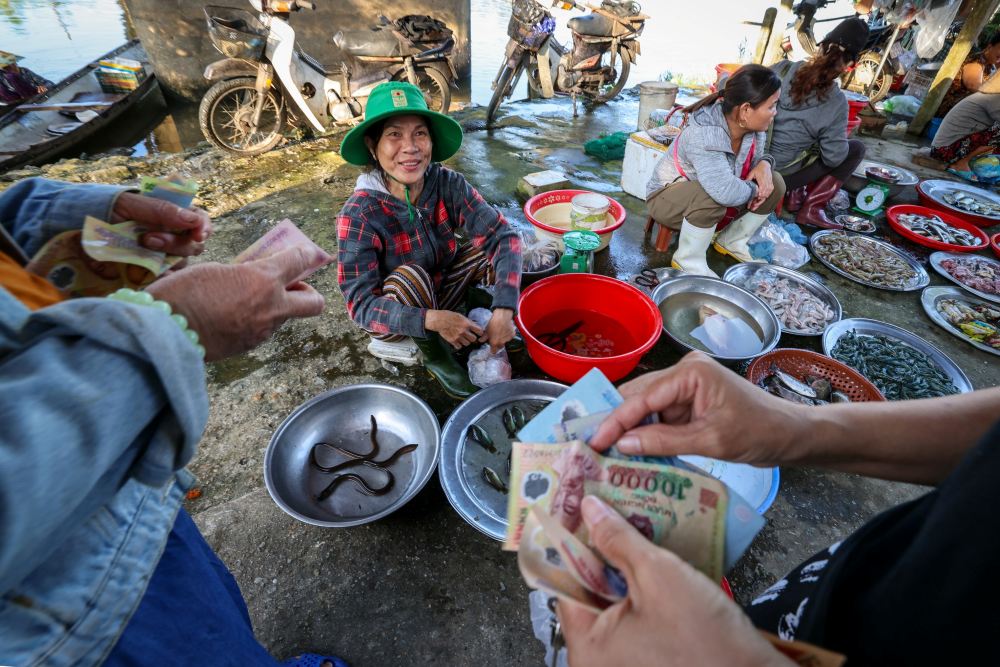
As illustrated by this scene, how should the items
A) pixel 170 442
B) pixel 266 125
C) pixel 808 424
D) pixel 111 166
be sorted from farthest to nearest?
pixel 266 125
pixel 111 166
pixel 808 424
pixel 170 442

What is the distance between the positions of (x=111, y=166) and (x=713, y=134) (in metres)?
6.37

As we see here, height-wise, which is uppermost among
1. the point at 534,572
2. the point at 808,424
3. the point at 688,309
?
the point at 808,424

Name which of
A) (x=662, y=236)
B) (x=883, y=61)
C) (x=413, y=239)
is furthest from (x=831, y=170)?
(x=883, y=61)

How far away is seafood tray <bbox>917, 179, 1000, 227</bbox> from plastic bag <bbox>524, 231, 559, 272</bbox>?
4.76 meters

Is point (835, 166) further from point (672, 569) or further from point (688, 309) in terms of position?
point (672, 569)

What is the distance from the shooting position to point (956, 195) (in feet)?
16.5

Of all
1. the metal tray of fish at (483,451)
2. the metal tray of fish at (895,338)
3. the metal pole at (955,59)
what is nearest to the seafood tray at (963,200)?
the metal pole at (955,59)

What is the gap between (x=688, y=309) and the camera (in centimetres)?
335

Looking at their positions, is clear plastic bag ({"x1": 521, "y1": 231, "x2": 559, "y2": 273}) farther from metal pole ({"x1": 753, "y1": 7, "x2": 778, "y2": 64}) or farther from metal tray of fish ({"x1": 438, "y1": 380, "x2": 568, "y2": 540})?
metal pole ({"x1": 753, "y1": 7, "x2": 778, "y2": 64})

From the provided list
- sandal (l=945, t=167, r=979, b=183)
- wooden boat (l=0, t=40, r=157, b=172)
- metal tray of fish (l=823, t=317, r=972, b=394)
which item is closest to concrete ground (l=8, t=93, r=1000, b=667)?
metal tray of fish (l=823, t=317, r=972, b=394)

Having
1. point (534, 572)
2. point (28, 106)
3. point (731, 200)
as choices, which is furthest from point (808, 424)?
point (28, 106)

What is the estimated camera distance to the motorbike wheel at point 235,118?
526 centimetres

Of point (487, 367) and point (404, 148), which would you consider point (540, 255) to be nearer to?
point (487, 367)

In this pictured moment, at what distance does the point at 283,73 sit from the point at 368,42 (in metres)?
1.25
